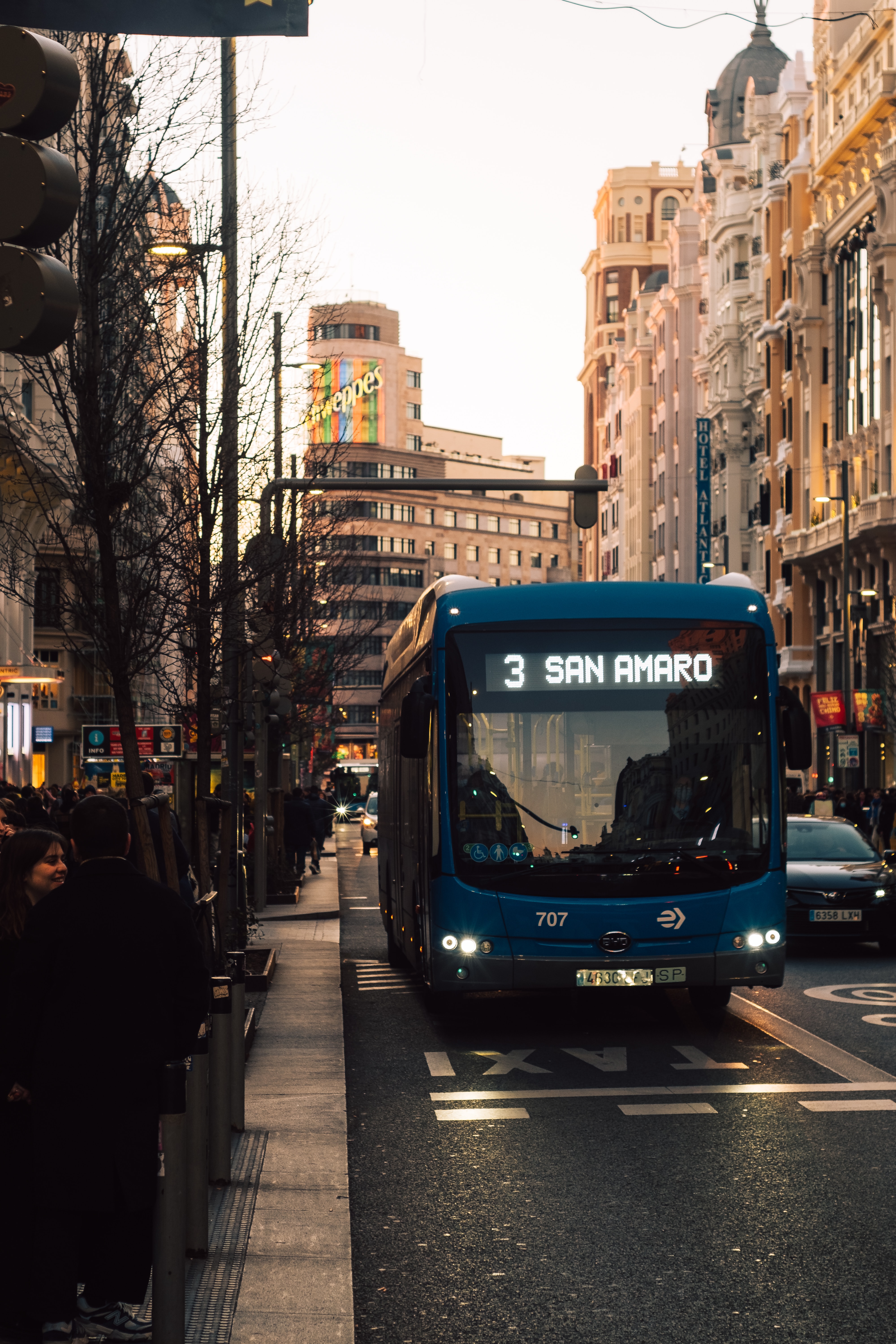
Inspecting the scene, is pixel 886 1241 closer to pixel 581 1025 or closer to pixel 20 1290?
pixel 20 1290

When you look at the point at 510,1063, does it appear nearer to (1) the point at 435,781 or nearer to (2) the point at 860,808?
(1) the point at 435,781

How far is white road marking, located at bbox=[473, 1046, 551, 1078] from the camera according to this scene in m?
11.4

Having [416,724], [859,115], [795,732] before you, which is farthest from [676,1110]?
[859,115]

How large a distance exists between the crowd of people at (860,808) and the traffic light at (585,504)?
8.68 meters

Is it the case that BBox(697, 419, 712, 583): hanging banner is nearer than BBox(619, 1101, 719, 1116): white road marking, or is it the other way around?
BBox(619, 1101, 719, 1116): white road marking

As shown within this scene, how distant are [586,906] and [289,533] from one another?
1149cm

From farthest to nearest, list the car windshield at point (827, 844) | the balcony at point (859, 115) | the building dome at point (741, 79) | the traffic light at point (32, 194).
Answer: the building dome at point (741, 79)
the balcony at point (859, 115)
the car windshield at point (827, 844)
the traffic light at point (32, 194)

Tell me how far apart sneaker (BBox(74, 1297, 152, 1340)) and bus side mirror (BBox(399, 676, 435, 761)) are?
7338 mm

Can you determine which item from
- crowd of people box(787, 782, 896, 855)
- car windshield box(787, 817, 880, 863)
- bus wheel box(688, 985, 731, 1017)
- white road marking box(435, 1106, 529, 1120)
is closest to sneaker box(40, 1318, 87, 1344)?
white road marking box(435, 1106, 529, 1120)

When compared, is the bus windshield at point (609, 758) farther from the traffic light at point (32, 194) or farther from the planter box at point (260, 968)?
the traffic light at point (32, 194)

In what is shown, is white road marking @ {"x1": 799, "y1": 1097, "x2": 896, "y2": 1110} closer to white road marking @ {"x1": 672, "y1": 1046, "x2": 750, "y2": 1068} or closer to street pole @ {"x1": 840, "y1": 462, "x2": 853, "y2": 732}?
white road marking @ {"x1": 672, "y1": 1046, "x2": 750, "y2": 1068}

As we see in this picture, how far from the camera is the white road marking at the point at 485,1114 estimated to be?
9.86 metres

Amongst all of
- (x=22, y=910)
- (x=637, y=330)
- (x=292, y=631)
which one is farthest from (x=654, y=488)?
(x=22, y=910)

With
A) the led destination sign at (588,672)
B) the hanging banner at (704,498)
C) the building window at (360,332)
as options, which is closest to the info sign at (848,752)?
the led destination sign at (588,672)
